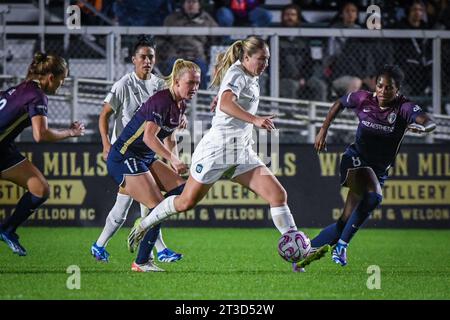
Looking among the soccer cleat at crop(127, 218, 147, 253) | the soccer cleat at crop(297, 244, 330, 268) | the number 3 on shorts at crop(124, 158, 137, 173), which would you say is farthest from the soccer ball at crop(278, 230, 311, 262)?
the number 3 on shorts at crop(124, 158, 137, 173)

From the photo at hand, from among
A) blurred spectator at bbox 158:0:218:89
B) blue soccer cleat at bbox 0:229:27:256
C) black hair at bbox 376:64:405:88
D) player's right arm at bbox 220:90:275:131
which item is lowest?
blue soccer cleat at bbox 0:229:27:256

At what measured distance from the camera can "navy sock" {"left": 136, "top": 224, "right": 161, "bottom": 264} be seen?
9219 millimetres

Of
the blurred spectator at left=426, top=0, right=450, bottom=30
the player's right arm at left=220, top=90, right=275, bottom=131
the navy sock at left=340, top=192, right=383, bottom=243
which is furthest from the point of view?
the blurred spectator at left=426, top=0, right=450, bottom=30

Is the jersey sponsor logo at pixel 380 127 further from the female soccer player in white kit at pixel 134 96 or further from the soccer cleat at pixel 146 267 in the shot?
the soccer cleat at pixel 146 267

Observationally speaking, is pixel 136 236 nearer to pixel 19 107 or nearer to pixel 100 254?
pixel 100 254

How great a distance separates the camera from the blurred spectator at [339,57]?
1535 centimetres

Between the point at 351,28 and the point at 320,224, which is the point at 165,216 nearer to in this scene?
the point at 320,224

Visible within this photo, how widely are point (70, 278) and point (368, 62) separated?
8051mm

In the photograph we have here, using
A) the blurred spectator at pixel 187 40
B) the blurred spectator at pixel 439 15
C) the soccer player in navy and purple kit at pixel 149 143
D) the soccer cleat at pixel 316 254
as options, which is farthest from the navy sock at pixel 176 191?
the blurred spectator at pixel 439 15

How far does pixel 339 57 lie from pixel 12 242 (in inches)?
279

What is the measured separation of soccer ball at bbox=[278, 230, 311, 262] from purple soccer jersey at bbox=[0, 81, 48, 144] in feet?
7.72

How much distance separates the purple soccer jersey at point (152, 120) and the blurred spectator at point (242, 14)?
670 centimetres

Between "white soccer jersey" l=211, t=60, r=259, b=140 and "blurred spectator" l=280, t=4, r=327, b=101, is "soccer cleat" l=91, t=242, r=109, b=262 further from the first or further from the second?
"blurred spectator" l=280, t=4, r=327, b=101

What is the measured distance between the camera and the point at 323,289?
316 inches
